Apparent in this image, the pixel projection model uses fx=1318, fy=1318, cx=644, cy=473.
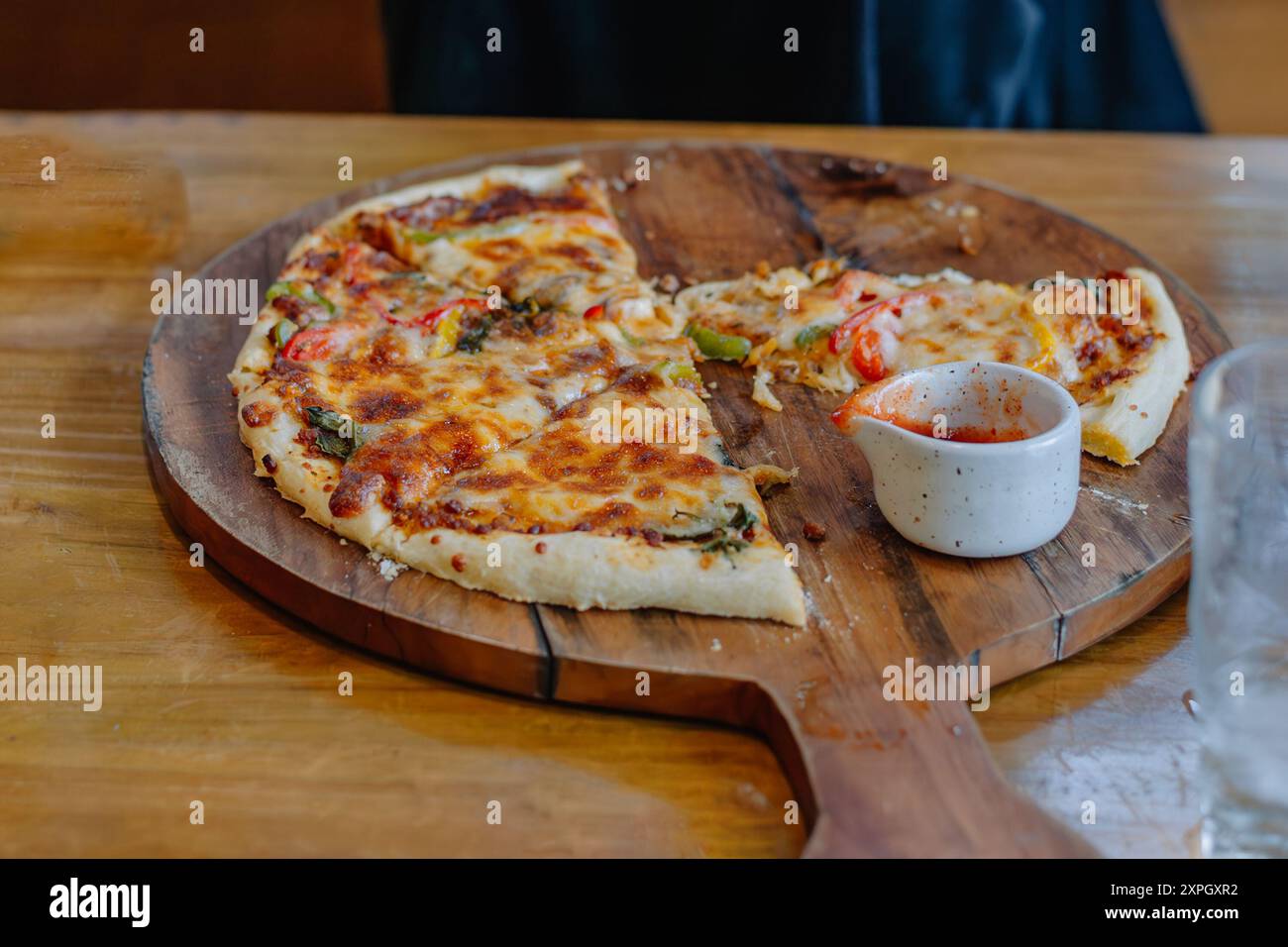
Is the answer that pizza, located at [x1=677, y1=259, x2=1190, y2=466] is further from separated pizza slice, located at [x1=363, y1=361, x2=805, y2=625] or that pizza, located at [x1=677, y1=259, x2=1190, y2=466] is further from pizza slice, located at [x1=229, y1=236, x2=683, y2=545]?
separated pizza slice, located at [x1=363, y1=361, x2=805, y2=625]

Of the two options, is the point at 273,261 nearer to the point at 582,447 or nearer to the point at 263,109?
the point at 582,447

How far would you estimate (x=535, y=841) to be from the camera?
269 cm

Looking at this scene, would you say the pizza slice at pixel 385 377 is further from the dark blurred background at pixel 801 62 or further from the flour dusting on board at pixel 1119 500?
the dark blurred background at pixel 801 62

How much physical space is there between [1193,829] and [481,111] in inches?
201

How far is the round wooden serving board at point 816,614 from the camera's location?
268cm

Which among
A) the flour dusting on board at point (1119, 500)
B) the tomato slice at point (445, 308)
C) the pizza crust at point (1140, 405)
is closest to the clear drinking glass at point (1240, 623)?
the flour dusting on board at point (1119, 500)

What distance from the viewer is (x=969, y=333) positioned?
13.3ft

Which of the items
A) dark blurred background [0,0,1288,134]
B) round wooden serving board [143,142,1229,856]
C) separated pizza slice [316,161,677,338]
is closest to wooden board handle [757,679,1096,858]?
round wooden serving board [143,142,1229,856]

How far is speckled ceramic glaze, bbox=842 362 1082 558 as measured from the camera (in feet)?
10.3

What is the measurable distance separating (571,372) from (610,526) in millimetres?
882

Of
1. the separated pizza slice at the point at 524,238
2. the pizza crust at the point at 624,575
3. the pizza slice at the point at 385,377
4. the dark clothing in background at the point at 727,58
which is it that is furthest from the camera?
the dark clothing in background at the point at 727,58

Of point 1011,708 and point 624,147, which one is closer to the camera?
point 1011,708
